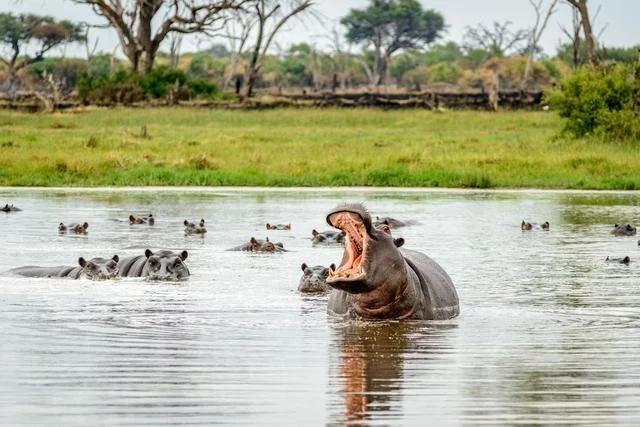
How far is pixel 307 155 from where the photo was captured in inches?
1112

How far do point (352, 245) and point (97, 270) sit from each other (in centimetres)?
389

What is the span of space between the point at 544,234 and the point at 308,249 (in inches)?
121

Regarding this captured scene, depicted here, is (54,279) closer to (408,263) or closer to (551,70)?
(408,263)

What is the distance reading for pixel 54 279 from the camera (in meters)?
11.9

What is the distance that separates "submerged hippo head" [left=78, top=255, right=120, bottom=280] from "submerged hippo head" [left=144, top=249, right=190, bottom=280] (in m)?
0.29

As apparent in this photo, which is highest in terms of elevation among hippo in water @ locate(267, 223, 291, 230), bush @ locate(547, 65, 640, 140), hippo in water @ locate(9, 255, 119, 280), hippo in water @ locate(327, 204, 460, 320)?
bush @ locate(547, 65, 640, 140)

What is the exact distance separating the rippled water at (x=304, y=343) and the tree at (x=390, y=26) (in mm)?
63611

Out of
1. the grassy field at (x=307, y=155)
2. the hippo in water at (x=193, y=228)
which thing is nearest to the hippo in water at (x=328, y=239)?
the hippo in water at (x=193, y=228)

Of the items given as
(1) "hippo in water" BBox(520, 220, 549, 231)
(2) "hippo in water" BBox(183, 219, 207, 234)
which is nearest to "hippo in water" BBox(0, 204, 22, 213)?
(2) "hippo in water" BBox(183, 219, 207, 234)

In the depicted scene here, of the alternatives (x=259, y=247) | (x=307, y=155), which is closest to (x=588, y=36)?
(x=307, y=155)

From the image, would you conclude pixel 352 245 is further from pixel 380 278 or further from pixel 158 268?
pixel 158 268

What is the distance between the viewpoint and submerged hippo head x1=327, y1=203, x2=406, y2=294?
8180mm

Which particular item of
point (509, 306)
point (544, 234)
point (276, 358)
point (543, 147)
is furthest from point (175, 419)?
point (543, 147)

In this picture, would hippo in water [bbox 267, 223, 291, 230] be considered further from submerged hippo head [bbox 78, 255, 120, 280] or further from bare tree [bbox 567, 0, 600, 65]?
bare tree [bbox 567, 0, 600, 65]
